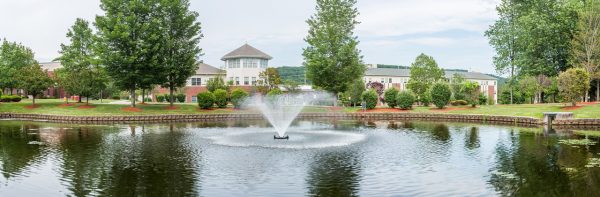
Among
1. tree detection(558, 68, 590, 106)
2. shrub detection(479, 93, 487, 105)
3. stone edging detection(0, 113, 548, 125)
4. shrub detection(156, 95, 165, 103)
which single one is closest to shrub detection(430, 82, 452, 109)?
stone edging detection(0, 113, 548, 125)

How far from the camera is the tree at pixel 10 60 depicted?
74.6 m

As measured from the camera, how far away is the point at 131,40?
189 feet

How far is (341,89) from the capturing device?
227 feet

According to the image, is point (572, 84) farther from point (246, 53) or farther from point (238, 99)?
point (246, 53)

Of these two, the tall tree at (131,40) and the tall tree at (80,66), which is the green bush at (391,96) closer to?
the tall tree at (131,40)

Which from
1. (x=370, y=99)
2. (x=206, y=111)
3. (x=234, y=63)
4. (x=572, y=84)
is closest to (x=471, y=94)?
(x=370, y=99)

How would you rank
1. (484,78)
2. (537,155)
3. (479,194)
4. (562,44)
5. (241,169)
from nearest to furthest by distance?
(479,194) < (241,169) < (537,155) < (562,44) < (484,78)

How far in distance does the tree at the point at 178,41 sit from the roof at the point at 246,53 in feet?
74.3

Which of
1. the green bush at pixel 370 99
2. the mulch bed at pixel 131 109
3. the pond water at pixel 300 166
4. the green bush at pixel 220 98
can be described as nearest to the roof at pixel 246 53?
the green bush at pixel 220 98

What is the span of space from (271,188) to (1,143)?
22746mm

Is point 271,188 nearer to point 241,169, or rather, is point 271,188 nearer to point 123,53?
point 241,169

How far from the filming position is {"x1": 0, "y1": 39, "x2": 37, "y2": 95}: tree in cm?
7461

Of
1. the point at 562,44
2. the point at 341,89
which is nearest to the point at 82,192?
the point at 341,89

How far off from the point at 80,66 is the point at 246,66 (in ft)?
99.2
